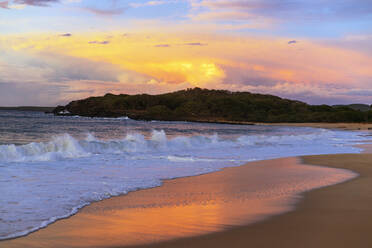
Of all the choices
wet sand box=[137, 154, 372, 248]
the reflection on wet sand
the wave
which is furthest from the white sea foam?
wet sand box=[137, 154, 372, 248]

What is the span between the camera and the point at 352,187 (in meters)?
9.23

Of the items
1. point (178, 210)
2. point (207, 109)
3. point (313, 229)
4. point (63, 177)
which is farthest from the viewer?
point (207, 109)

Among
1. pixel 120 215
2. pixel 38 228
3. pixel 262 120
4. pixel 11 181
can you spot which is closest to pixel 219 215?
pixel 120 215

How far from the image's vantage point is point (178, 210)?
6.73m

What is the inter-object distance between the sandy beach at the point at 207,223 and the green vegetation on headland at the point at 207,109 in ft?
259

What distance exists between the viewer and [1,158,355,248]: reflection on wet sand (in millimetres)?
5199

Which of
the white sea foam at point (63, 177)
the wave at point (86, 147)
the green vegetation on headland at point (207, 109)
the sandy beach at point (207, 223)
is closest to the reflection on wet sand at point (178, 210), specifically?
the sandy beach at point (207, 223)

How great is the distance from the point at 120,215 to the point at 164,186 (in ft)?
9.42

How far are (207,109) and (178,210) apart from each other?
95538mm

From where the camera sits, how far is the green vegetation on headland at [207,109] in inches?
→ 3511

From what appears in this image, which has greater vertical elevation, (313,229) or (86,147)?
(86,147)

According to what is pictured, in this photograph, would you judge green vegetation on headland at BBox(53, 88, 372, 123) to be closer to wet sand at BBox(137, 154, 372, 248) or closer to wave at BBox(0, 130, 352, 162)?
wave at BBox(0, 130, 352, 162)

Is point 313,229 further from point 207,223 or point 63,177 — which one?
point 63,177

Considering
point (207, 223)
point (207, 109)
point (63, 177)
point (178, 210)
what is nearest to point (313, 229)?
point (207, 223)
